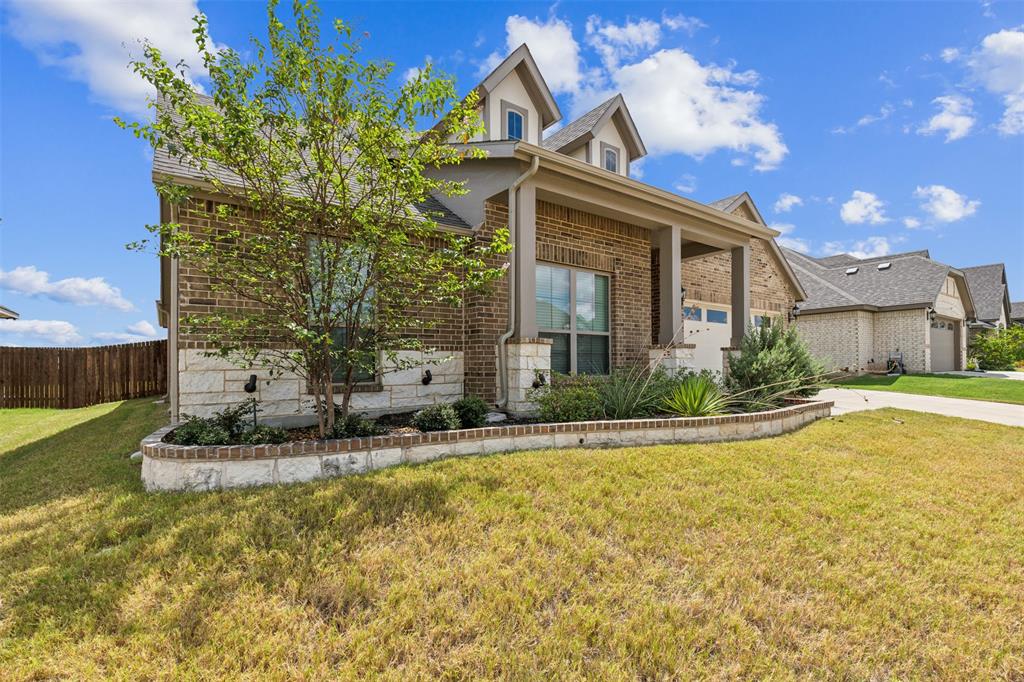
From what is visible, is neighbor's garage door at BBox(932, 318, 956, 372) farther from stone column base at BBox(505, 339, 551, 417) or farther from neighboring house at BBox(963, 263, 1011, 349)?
stone column base at BBox(505, 339, 551, 417)

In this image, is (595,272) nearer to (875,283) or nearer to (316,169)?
(316,169)

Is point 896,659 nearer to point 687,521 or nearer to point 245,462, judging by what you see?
point 687,521

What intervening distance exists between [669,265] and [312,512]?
7.24 m

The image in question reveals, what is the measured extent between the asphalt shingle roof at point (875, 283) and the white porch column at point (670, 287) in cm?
1463

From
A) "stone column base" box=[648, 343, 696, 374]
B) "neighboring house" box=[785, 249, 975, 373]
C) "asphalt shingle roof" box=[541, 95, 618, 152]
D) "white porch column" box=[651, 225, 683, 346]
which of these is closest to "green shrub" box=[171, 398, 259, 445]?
"stone column base" box=[648, 343, 696, 374]

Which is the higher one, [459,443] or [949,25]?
[949,25]

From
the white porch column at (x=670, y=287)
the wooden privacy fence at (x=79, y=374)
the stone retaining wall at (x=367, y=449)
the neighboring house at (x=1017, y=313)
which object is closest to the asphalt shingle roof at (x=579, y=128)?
the white porch column at (x=670, y=287)

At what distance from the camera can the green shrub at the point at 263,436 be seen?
4289 millimetres

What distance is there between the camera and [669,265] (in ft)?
27.7

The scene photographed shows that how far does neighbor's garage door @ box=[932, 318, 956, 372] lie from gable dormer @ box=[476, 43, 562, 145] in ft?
68.4

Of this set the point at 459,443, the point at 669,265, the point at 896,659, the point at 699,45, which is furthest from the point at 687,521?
the point at 699,45

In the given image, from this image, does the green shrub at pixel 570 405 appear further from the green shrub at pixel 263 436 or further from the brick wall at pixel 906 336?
the brick wall at pixel 906 336

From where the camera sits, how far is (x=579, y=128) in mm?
11250

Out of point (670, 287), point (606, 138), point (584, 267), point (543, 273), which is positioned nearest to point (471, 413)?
point (543, 273)
